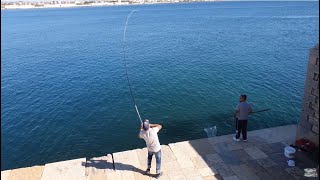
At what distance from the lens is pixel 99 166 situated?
34.6 feet

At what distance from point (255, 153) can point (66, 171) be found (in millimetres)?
6906

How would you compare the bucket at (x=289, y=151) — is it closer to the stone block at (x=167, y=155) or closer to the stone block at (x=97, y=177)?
the stone block at (x=167, y=155)

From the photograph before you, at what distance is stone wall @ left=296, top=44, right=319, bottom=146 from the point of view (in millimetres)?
9750

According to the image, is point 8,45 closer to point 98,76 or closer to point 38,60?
point 38,60

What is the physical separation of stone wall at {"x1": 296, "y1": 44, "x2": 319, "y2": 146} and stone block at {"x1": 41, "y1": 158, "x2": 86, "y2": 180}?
8.05m

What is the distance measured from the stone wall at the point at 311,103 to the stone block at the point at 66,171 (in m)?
8.05

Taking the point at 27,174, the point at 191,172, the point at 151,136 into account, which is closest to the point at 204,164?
the point at 191,172

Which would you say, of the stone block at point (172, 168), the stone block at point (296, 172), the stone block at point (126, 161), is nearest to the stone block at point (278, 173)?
the stone block at point (296, 172)

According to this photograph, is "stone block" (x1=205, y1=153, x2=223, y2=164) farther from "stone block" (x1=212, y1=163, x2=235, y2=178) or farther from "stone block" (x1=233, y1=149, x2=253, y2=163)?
"stone block" (x1=233, y1=149, x2=253, y2=163)

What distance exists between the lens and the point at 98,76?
97.8ft

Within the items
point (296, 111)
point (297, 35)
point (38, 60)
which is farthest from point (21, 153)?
point (297, 35)

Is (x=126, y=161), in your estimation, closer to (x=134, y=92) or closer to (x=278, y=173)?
(x=278, y=173)

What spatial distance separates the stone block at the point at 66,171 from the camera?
32.8 feet

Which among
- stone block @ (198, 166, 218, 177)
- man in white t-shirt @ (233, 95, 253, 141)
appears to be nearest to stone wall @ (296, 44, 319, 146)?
man in white t-shirt @ (233, 95, 253, 141)
